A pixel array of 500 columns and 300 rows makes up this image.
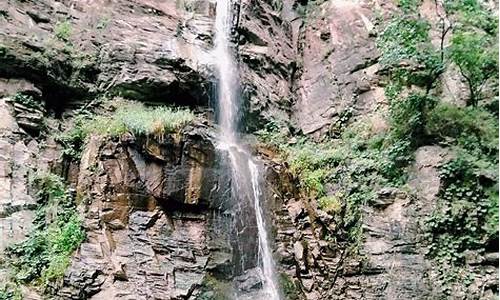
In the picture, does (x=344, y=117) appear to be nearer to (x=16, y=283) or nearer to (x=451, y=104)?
(x=451, y=104)

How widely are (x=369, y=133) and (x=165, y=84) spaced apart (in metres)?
4.05

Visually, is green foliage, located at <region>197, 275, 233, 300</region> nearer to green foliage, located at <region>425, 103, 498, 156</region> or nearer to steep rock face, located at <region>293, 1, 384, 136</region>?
green foliage, located at <region>425, 103, 498, 156</region>

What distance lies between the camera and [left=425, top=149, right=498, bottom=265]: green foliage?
700 centimetres

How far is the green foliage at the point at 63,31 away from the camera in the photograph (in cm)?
962

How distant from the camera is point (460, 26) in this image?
307 inches

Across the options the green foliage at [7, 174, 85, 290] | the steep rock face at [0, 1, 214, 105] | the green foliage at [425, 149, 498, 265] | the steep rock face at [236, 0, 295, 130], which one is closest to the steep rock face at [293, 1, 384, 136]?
the steep rock face at [236, 0, 295, 130]

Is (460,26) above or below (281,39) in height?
below

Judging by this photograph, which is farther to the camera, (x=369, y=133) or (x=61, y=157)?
(x=369, y=133)

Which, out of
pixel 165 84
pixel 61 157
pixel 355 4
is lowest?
pixel 61 157

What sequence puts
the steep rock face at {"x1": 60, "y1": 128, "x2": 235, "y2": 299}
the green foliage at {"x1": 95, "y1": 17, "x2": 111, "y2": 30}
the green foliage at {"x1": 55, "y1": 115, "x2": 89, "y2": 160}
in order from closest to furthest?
the steep rock face at {"x1": 60, "y1": 128, "x2": 235, "y2": 299}, the green foliage at {"x1": 55, "y1": 115, "x2": 89, "y2": 160}, the green foliage at {"x1": 95, "y1": 17, "x2": 111, "y2": 30}

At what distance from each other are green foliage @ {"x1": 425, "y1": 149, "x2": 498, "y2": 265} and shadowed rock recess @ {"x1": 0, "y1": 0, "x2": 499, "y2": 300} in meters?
0.02

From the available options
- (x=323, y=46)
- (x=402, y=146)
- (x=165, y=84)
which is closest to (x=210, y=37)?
(x=165, y=84)

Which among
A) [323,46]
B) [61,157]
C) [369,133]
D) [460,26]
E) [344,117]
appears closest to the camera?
[460,26]

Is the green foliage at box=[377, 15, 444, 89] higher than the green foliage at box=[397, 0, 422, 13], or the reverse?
the green foliage at box=[397, 0, 422, 13]
